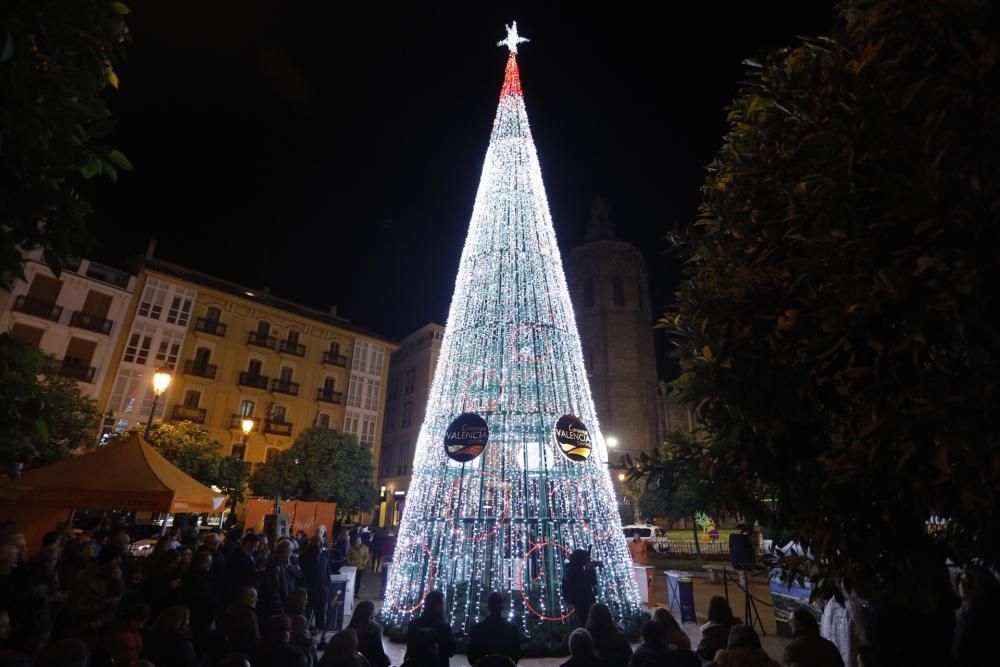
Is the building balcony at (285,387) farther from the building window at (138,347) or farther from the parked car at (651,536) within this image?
the parked car at (651,536)

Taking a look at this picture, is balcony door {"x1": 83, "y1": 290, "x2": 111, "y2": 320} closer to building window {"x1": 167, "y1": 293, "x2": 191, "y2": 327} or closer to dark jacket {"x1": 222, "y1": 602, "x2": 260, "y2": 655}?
building window {"x1": 167, "y1": 293, "x2": 191, "y2": 327}

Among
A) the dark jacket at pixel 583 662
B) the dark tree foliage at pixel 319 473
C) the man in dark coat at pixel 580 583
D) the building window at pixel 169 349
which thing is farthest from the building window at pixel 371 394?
the dark jacket at pixel 583 662

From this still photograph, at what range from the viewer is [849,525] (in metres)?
2.92

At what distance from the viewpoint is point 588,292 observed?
51.1m

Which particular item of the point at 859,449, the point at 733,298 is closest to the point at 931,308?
the point at 859,449

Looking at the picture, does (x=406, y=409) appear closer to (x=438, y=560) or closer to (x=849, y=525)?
(x=438, y=560)

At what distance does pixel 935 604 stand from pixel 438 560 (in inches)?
265

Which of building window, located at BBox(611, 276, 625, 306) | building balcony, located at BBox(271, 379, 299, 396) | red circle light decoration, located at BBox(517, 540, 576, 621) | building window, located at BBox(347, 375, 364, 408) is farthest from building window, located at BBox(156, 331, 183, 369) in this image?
building window, located at BBox(611, 276, 625, 306)

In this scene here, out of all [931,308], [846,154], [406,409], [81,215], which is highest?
[406,409]

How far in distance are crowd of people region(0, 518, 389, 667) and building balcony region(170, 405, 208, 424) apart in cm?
2255

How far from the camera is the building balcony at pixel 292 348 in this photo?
34.1 metres

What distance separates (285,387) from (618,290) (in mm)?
31612

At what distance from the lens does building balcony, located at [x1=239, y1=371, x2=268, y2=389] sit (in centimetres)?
3170

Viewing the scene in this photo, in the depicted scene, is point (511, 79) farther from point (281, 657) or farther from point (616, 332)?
point (616, 332)
